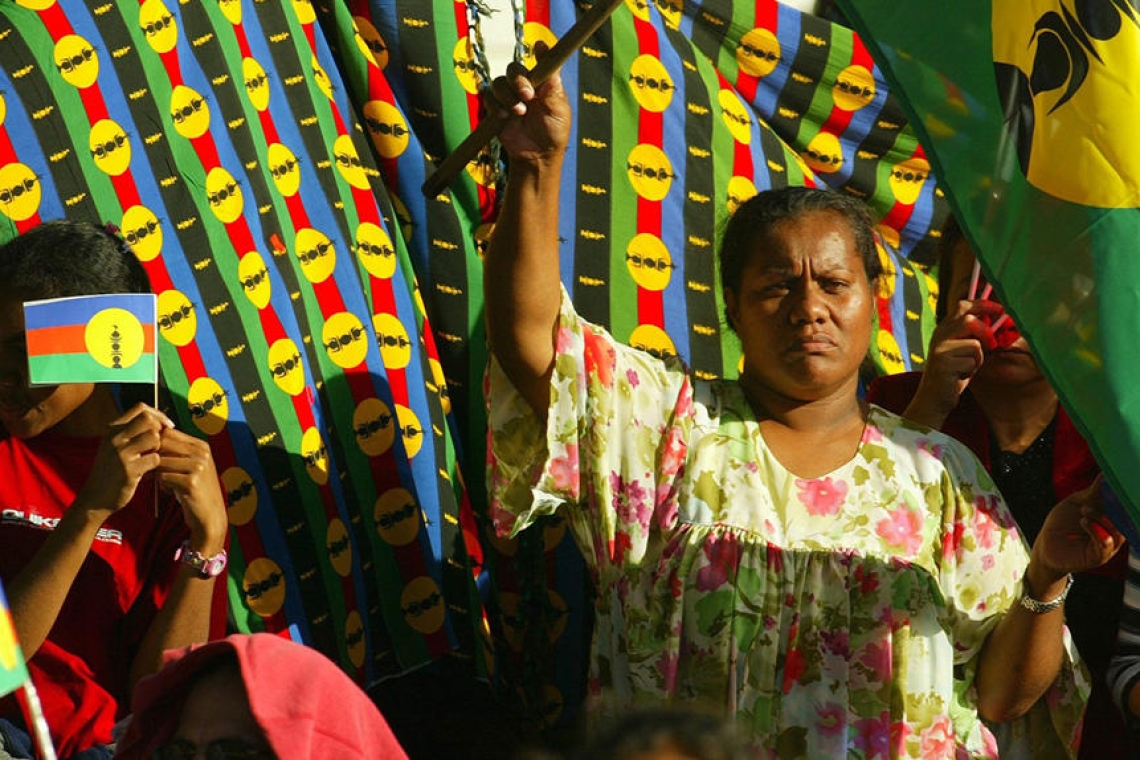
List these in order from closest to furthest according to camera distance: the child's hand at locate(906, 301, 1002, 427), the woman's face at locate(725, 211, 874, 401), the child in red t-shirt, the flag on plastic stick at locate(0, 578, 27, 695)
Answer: the flag on plastic stick at locate(0, 578, 27, 695) < the child in red t-shirt < the woman's face at locate(725, 211, 874, 401) < the child's hand at locate(906, 301, 1002, 427)

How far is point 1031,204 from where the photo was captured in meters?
2.80

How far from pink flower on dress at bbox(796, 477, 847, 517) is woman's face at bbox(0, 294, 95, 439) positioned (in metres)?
1.25

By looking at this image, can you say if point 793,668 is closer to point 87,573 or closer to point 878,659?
point 878,659

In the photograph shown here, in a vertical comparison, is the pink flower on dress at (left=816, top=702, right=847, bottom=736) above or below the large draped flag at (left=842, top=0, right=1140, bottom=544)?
below

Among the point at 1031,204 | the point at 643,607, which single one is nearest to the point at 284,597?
the point at 643,607

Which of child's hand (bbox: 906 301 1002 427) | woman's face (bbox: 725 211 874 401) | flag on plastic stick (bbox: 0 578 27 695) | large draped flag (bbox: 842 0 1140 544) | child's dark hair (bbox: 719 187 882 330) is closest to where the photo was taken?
flag on plastic stick (bbox: 0 578 27 695)

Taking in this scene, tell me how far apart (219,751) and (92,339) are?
3.04 ft

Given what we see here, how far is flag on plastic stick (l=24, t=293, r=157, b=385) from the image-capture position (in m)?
2.96

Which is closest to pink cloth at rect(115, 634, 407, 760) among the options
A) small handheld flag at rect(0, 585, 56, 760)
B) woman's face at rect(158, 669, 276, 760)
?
woman's face at rect(158, 669, 276, 760)

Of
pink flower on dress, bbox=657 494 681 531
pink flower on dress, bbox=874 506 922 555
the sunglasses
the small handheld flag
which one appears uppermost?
the small handheld flag

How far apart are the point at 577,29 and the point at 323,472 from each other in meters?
1.15

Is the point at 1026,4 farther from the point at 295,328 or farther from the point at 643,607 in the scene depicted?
the point at 295,328

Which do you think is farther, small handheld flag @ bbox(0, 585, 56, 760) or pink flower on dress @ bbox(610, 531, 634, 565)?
pink flower on dress @ bbox(610, 531, 634, 565)

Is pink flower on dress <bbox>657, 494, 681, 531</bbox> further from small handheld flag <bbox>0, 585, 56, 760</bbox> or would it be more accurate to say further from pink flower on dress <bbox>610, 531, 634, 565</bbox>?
small handheld flag <bbox>0, 585, 56, 760</bbox>
